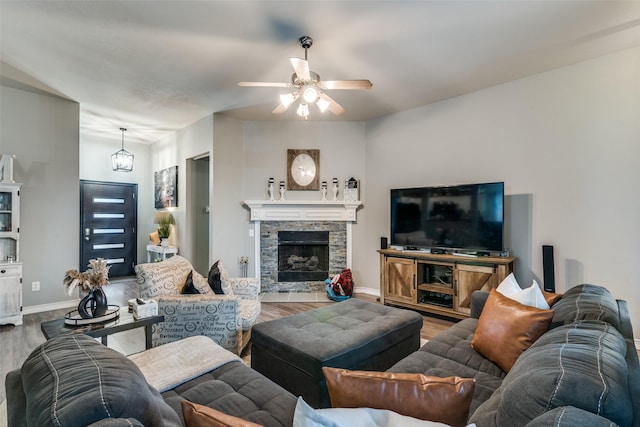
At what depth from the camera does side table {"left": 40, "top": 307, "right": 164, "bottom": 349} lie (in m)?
2.20

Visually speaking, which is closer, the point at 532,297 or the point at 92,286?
the point at 532,297

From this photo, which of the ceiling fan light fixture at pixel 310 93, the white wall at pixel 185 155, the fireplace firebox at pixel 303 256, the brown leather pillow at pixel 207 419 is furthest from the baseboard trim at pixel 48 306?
the brown leather pillow at pixel 207 419

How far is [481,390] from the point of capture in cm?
154

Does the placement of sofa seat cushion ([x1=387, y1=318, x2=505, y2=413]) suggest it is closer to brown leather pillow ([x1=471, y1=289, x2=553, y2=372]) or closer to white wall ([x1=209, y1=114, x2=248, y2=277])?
brown leather pillow ([x1=471, y1=289, x2=553, y2=372])

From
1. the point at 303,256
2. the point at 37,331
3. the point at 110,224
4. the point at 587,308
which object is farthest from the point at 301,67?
the point at 110,224

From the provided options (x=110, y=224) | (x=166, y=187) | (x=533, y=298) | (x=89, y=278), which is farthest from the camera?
(x=110, y=224)

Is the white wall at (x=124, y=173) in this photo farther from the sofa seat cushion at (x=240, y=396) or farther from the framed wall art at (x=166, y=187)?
the sofa seat cushion at (x=240, y=396)

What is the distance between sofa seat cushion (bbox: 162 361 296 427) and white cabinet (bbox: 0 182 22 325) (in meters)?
3.69

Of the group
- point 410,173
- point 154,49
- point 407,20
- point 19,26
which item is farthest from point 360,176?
point 19,26

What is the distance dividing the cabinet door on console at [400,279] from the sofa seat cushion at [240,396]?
3.00 metres

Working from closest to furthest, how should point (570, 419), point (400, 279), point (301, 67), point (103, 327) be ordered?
point (570, 419)
point (103, 327)
point (301, 67)
point (400, 279)

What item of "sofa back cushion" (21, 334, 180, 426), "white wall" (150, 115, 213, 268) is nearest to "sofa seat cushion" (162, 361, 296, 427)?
"sofa back cushion" (21, 334, 180, 426)

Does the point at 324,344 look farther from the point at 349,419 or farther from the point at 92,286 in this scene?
the point at 92,286

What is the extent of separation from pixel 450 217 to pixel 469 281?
0.83m
